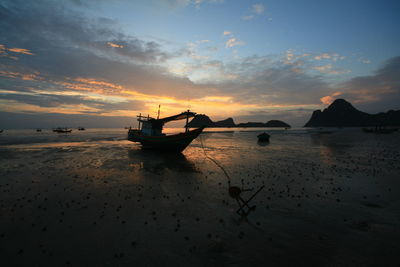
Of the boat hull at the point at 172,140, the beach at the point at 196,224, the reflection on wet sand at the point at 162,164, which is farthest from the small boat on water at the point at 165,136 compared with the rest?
the beach at the point at 196,224

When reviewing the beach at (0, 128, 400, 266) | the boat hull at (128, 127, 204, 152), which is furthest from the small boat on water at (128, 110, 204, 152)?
the beach at (0, 128, 400, 266)

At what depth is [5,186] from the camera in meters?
12.4

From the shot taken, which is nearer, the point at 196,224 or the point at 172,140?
the point at 196,224

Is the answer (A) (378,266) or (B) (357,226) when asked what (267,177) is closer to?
(B) (357,226)

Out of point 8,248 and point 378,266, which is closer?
point 378,266

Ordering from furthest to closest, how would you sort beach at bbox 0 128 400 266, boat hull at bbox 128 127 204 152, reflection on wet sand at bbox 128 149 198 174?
boat hull at bbox 128 127 204 152 < reflection on wet sand at bbox 128 149 198 174 < beach at bbox 0 128 400 266

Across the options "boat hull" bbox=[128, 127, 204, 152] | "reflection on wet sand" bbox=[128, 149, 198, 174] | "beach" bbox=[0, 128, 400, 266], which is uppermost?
"boat hull" bbox=[128, 127, 204, 152]

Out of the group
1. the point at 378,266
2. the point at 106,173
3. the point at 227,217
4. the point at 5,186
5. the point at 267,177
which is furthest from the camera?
the point at 106,173

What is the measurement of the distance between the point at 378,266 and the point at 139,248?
7090 mm

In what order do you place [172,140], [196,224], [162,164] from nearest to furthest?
[196,224]
[162,164]
[172,140]

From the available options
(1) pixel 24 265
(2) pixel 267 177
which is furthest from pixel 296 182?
(1) pixel 24 265

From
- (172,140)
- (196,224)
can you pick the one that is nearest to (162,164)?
(172,140)

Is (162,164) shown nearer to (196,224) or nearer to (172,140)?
(172,140)

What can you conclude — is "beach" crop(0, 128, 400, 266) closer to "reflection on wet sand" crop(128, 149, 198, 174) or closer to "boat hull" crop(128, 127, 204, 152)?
"reflection on wet sand" crop(128, 149, 198, 174)
